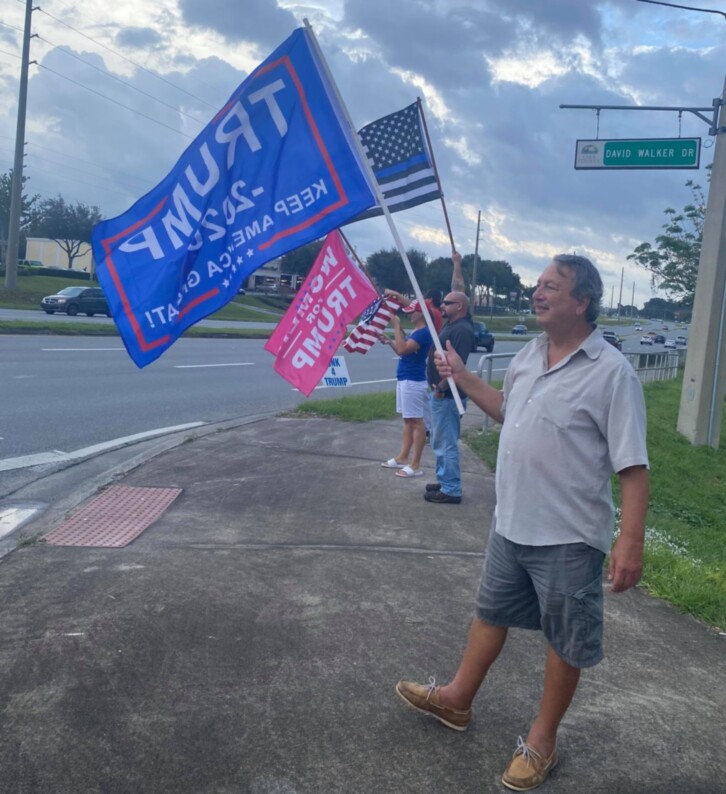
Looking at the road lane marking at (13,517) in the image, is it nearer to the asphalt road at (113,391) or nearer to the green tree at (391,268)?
the asphalt road at (113,391)

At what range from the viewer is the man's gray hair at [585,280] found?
3408 mm

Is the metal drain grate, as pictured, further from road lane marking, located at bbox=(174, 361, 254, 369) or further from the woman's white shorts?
road lane marking, located at bbox=(174, 361, 254, 369)

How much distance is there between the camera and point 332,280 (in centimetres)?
591

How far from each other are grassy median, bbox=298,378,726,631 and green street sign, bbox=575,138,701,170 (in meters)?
4.07

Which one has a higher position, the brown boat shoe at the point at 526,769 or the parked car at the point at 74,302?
the brown boat shoe at the point at 526,769

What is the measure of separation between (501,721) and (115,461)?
603cm

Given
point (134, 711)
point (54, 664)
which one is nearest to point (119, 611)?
point (54, 664)

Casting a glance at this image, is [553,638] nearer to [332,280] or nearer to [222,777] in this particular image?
[222,777]

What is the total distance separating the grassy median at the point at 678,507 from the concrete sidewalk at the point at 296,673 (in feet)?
0.83

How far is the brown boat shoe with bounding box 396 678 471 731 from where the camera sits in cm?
362

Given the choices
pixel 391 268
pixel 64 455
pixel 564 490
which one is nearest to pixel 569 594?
pixel 564 490

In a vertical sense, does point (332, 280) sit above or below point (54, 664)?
above

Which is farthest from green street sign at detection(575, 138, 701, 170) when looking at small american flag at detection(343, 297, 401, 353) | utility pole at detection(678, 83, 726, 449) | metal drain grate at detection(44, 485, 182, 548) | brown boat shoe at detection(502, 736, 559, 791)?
brown boat shoe at detection(502, 736, 559, 791)

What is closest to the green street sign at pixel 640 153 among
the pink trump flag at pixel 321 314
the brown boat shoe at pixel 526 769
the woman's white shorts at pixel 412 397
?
the woman's white shorts at pixel 412 397
